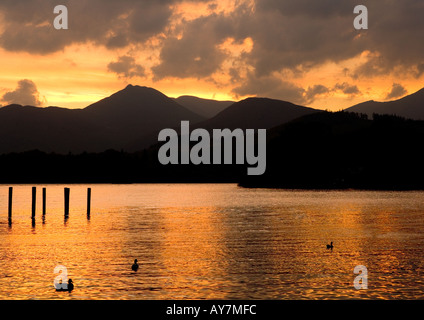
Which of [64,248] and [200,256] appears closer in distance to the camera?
[200,256]

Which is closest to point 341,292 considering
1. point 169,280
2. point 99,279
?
point 169,280

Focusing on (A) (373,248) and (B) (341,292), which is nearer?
(B) (341,292)

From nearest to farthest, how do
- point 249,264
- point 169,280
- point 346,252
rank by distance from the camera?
point 169,280 < point 249,264 < point 346,252

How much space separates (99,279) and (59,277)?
7.37ft

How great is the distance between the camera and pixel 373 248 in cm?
4281

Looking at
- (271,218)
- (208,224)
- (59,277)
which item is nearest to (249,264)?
(59,277)

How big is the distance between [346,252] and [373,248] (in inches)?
138
